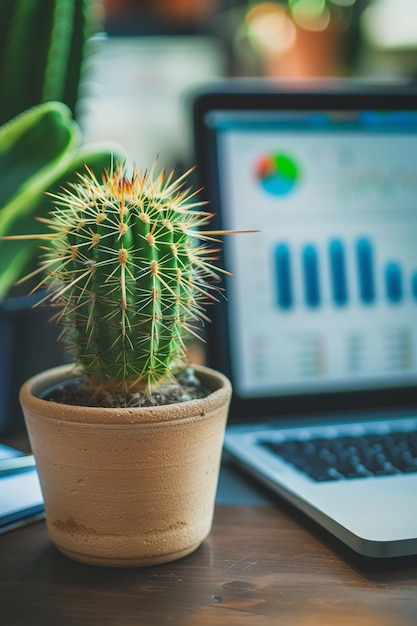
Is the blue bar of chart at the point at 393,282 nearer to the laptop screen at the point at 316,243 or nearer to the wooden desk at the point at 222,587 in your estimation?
the laptop screen at the point at 316,243

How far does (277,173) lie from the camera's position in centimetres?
68

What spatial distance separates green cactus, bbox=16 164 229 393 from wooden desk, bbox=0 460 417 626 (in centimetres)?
11

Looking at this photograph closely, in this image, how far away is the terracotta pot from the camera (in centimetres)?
37

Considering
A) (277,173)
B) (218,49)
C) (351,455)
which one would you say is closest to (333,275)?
(277,173)

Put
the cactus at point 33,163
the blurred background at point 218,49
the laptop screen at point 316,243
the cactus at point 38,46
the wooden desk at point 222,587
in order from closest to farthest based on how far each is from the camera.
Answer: the wooden desk at point 222,587, the cactus at point 33,163, the cactus at point 38,46, the laptop screen at point 316,243, the blurred background at point 218,49

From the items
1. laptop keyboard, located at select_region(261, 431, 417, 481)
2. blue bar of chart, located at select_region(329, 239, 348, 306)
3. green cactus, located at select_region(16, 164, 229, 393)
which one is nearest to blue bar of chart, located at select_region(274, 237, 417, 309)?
blue bar of chart, located at select_region(329, 239, 348, 306)

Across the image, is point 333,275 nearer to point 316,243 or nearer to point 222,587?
point 316,243

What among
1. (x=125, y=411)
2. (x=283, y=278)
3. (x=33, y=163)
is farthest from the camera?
(x=283, y=278)

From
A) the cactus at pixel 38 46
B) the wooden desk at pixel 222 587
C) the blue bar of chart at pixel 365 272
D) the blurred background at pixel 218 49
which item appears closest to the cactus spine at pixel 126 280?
the wooden desk at pixel 222 587

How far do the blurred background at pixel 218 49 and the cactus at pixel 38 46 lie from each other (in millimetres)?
1237

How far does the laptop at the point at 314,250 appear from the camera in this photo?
66cm

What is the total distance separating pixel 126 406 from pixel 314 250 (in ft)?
1.13

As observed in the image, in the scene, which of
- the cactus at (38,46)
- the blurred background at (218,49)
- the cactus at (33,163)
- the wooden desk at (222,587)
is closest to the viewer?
the wooden desk at (222,587)

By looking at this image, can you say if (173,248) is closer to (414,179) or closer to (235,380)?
(235,380)
